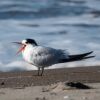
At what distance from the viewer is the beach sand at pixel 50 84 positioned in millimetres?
6910

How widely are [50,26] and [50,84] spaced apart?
819cm

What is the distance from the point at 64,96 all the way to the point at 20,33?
774 cm

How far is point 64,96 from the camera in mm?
6844

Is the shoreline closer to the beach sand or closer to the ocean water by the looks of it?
the beach sand

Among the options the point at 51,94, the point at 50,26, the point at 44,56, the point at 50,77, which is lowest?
the point at 51,94

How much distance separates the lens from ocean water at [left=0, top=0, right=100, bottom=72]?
11.6 m

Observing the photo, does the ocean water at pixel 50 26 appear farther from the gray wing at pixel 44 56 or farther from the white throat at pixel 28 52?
the gray wing at pixel 44 56

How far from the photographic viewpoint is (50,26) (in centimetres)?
1627

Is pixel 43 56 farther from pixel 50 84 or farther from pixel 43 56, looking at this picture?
pixel 50 84

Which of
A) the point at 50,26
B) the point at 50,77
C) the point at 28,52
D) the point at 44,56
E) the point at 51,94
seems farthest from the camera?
the point at 50,26

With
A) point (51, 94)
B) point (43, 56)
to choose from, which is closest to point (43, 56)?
point (43, 56)

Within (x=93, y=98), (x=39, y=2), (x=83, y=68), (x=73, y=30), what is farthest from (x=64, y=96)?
(x=39, y=2)

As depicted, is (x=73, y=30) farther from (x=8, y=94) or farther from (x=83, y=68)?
(x=8, y=94)

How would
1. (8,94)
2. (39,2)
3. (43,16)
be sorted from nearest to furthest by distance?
(8,94) → (43,16) → (39,2)
